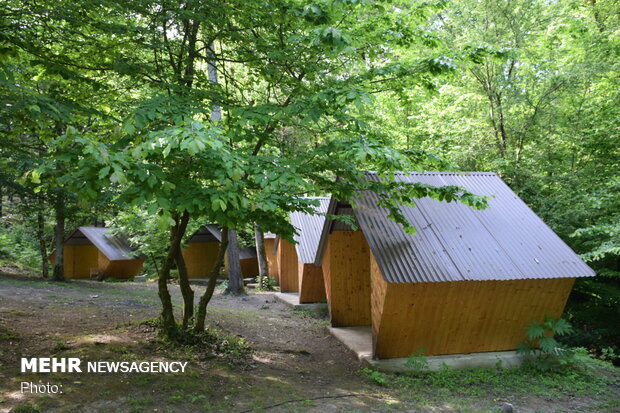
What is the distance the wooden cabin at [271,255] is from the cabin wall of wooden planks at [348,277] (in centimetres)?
849

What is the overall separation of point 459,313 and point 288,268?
10.2 meters

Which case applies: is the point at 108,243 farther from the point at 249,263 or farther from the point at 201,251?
the point at 249,263

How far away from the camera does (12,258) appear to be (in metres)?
22.4

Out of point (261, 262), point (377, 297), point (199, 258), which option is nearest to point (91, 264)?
point (199, 258)

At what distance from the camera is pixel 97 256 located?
23.0 meters

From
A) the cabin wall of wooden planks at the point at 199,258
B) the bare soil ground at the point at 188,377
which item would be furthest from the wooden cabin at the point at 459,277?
the cabin wall of wooden planks at the point at 199,258

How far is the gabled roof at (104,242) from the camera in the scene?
20.7 meters

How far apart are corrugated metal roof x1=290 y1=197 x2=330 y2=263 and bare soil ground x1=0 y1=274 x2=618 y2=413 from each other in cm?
423

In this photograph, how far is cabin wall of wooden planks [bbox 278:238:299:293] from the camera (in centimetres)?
1691

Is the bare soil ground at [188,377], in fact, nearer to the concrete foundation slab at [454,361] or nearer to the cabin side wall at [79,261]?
the concrete foundation slab at [454,361]

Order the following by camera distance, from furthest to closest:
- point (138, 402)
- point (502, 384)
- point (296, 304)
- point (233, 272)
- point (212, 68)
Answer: point (233, 272) → point (296, 304) → point (212, 68) → point (502, 384) → point (138, 402)

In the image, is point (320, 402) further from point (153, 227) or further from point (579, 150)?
point (153, 227)

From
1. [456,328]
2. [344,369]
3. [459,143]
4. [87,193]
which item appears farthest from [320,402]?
[459,143]

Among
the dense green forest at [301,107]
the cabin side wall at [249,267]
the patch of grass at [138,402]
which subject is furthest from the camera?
the cabin side wall at [249,267]
